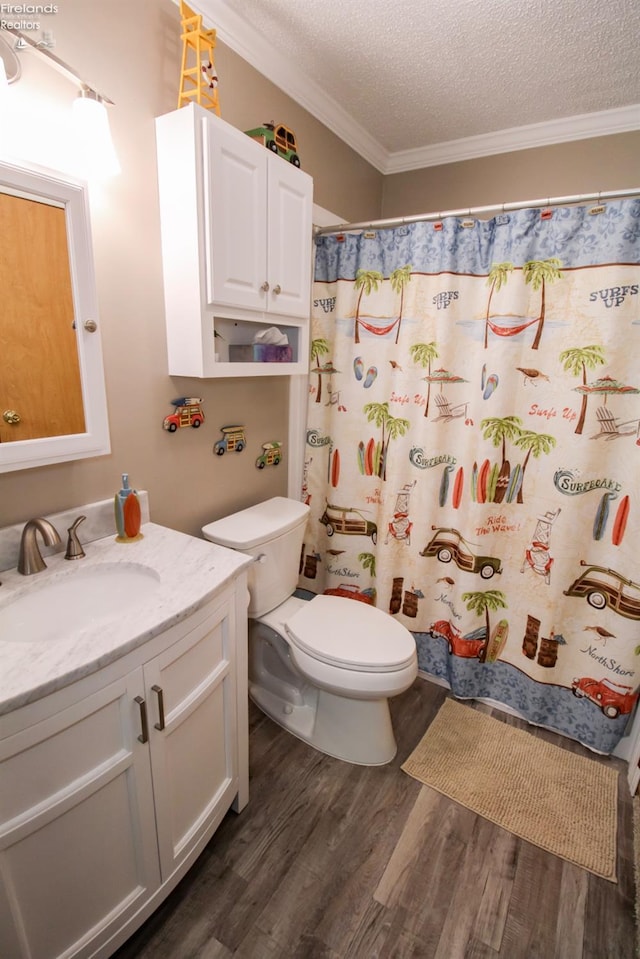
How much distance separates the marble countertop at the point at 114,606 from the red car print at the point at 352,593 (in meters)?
0.99

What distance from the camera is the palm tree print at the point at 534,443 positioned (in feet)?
5.49

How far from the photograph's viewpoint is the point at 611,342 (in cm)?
151

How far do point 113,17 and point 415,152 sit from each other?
1634 mm

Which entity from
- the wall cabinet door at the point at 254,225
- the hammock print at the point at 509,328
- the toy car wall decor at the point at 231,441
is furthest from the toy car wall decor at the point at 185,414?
the hammock print at the point at 509,328

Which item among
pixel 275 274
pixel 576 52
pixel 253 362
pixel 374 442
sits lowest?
pixel 374 442

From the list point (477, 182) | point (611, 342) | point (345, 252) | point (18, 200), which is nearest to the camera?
point (18, 200)

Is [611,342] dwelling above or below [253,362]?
above

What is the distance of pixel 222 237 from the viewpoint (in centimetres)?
130

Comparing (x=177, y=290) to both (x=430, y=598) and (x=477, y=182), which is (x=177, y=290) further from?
(x=477, y=182)

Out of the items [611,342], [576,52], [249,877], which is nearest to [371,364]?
[611,342]

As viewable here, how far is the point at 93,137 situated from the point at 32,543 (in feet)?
3.29

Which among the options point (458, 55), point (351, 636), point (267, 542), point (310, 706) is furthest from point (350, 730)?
point (458, 55)

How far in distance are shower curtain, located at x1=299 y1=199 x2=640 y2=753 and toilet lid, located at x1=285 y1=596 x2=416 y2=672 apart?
1.29 ft

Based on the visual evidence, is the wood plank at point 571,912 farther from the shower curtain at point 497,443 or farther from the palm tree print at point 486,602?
the palm tree print at point 486,602
